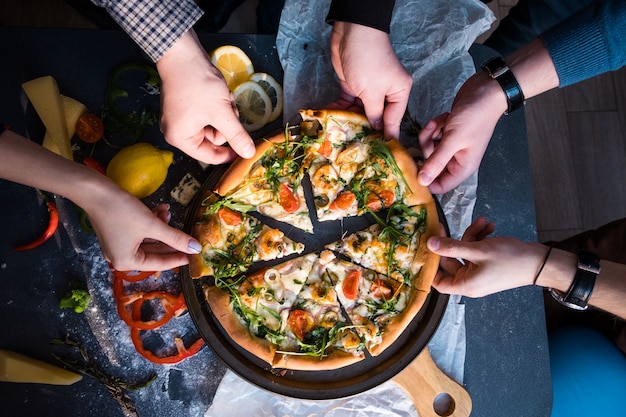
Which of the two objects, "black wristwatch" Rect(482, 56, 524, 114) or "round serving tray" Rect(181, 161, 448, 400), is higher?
"black wristwatch" Rect(482, 56, 524, 114)

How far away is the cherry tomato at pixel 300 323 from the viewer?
222 centimetres

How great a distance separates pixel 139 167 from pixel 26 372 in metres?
0.95

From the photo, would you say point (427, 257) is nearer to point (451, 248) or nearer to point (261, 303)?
point (451, 248)

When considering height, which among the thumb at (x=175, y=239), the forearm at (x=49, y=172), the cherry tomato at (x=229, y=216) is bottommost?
the cherry tomato at (x=229, y=216)

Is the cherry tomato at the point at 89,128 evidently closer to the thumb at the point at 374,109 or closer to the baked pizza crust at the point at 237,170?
the baked pizza crust at the point at 237,170

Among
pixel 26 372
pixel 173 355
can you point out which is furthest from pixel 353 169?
pixel 26 372

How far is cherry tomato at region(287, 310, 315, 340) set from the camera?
2224mm

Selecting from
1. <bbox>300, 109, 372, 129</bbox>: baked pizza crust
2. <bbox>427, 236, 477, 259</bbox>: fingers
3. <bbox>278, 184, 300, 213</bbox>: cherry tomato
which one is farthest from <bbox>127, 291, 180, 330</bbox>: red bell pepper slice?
<bbox>427, 236, 477, 259</bbox>: fingers

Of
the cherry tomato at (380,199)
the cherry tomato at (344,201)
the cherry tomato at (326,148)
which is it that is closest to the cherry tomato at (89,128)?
the cherry tomato at (326,148)

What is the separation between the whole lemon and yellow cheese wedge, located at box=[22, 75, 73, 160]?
8.4 inches

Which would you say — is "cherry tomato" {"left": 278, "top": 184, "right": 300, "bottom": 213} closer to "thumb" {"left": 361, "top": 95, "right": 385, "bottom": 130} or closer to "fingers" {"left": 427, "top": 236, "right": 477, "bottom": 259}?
"thumb" {"left": 361, "top": 95, "right": 385, "bottom": 130}

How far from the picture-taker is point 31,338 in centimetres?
224

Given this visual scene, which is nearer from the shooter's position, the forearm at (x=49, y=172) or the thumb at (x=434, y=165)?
the forearm at (x=49, y=172)

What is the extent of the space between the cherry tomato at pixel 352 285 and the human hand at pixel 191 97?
0.76m
